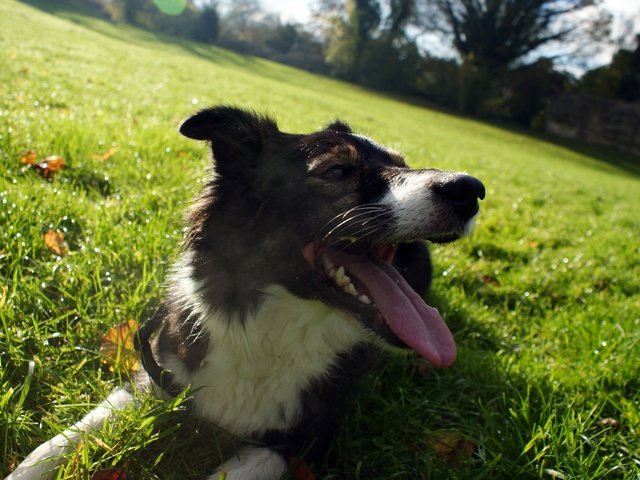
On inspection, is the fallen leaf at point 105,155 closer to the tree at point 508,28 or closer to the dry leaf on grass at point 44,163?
the dry leaf on grass at point 44,163

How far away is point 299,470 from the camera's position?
2.17m

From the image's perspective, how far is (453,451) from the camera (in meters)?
2.48

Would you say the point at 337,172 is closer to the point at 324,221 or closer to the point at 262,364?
the point at 324,221

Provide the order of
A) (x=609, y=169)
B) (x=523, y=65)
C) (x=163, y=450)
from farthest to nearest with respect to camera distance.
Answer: (x=523, y=65) < (x=609, y=169) < (x=163, y=450)

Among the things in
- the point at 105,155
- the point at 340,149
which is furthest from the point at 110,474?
the point at 105,155

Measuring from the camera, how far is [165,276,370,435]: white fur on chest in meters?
2.25

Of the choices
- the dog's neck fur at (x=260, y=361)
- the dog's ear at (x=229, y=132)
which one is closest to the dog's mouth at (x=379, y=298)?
the dog's neck fur at (x=260, y=361)

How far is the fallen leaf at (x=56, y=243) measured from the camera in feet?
10.4

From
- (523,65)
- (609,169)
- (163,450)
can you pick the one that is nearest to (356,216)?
(163,450)

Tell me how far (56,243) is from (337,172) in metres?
1.98

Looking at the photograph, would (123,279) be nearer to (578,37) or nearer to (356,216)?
(356,216)

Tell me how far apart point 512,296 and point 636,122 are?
35.6m

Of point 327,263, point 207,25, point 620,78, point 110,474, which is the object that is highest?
point 620,78

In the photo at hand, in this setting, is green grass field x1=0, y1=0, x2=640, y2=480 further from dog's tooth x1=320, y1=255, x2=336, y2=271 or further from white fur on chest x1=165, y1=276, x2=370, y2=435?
dog's tooth x1=320, y1=255, x2=336, y2=271
